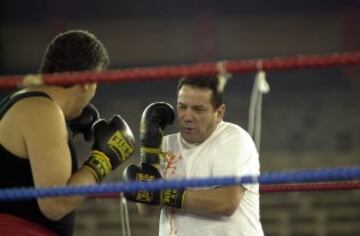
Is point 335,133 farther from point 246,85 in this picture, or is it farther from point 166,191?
point 166,191

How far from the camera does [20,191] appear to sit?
1162 mm

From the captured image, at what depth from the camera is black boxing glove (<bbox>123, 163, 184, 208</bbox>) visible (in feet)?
5.65

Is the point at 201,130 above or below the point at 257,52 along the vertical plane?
below

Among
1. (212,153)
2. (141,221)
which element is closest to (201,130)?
(212,153)

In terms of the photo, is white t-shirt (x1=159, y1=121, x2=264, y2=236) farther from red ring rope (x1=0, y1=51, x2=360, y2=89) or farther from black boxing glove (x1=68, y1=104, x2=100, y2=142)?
red ring rope (x1=0, y1=51, x2=360, y2=89)

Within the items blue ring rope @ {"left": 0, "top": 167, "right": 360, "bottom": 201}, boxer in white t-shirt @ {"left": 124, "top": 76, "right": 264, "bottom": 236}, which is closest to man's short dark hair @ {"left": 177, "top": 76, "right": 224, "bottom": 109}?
boxer in white t-shirt @ {"left": 124, "top": 76, "right": 264, "bottom": 236}

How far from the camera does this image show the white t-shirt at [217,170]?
1.76 metres

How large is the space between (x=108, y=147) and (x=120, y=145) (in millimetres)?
36

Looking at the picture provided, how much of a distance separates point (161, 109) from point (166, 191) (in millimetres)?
303

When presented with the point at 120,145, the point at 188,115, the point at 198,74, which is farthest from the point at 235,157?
the point at 198,74

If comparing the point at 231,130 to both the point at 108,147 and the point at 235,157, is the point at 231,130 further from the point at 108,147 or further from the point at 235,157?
the point at 108,147

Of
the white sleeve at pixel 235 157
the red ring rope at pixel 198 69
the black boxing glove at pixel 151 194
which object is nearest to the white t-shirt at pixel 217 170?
the white sleeve at pixel 235 157

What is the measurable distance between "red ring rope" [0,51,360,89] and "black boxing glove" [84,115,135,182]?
1.39 feet

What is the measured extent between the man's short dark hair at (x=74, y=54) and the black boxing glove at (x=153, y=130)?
379 mm
